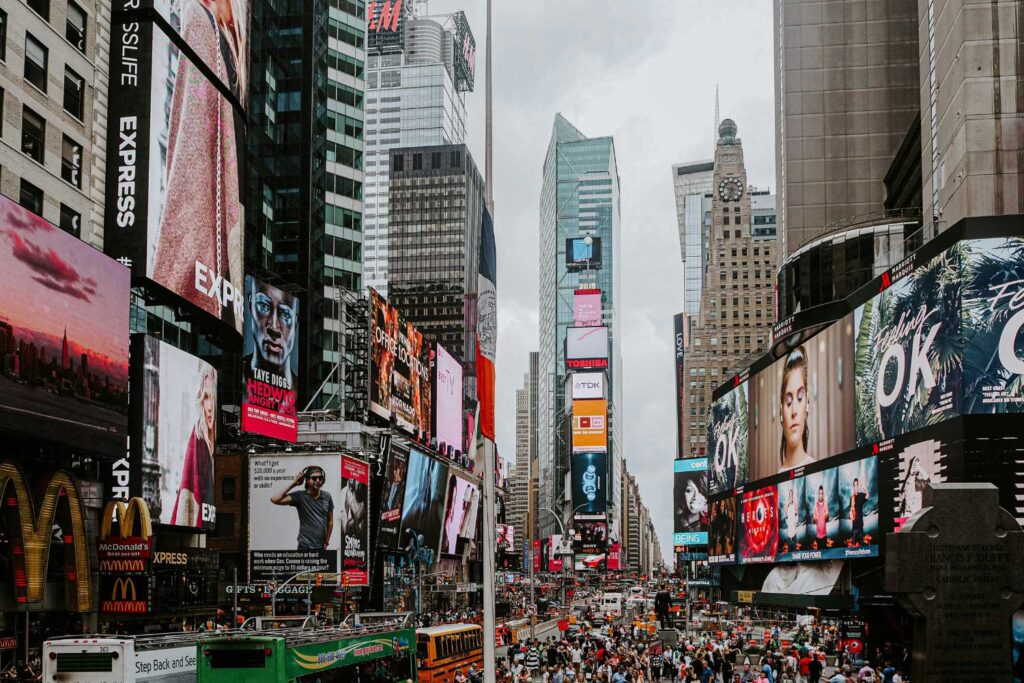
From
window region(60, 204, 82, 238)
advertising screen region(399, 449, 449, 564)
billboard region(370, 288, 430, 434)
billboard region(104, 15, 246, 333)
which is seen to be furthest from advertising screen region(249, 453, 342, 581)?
window region(60, 204, 82, 238)

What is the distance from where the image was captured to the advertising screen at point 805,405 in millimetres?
59625

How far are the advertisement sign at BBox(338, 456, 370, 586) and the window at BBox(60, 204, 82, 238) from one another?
29.0 meters

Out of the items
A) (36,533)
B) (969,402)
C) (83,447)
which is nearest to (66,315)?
(83,447)

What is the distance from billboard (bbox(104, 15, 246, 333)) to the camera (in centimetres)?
4850

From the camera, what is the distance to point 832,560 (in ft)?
211

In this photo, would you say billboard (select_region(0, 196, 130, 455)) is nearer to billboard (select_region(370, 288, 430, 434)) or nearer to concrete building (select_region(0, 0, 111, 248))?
concrete building (select_region(0, 0, 111, 248))

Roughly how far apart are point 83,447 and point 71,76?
574 inches

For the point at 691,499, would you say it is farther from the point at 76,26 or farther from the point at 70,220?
the point at 76,26

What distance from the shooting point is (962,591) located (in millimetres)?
16406

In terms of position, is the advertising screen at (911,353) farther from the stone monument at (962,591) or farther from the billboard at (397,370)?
the billboard at (397,370)

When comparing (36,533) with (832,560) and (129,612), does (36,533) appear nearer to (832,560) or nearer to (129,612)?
(129,612)

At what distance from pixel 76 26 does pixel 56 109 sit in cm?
413

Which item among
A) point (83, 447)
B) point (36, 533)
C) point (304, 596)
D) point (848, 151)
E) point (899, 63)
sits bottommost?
point (304, 596)

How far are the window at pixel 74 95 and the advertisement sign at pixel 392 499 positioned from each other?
1492 inches
